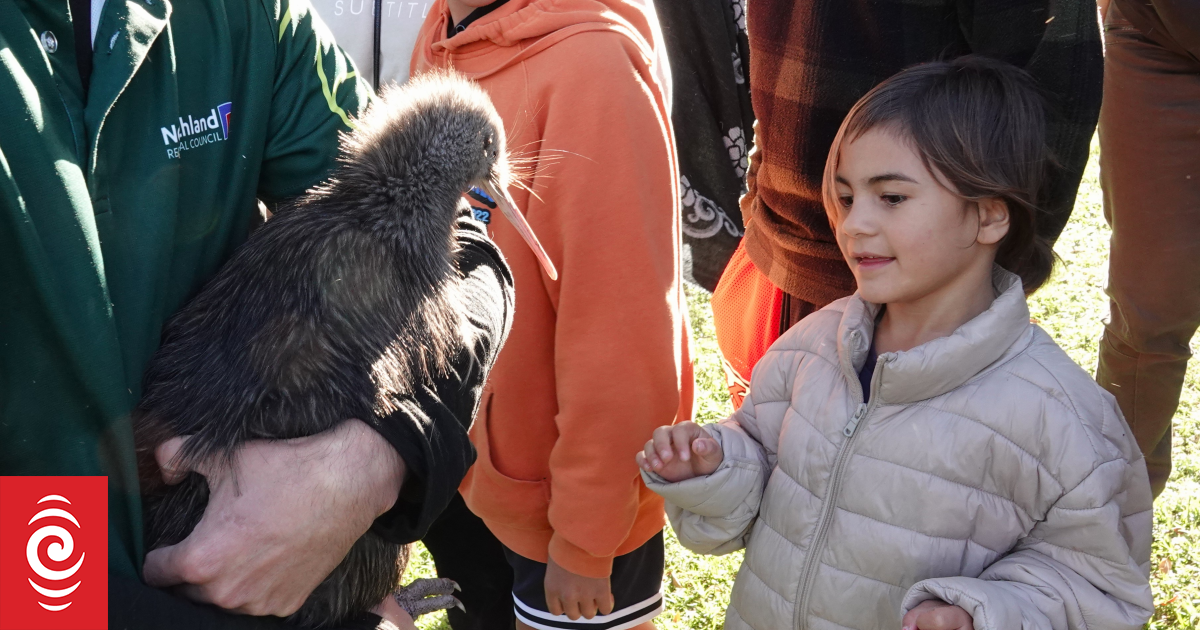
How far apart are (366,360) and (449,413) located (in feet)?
0.66

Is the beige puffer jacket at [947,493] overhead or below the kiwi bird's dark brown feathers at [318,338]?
below

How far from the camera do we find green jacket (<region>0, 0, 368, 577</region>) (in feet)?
4.45

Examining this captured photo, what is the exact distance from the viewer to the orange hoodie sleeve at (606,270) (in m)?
2.44

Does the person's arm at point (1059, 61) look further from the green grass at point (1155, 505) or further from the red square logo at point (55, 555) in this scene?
the red square logo at point (55, 555)

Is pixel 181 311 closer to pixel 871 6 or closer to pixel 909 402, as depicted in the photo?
pixel 909 402

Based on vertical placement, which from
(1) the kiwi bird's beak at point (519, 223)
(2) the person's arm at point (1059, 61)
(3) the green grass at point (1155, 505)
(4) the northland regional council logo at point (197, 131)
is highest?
(2) the person's arm at point (1059, 61)

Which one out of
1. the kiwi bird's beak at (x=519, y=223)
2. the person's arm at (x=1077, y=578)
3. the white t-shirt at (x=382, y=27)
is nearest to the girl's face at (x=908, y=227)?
the person's arm at (x=1077, y=578)

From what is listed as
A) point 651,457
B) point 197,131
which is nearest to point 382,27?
point 197,131

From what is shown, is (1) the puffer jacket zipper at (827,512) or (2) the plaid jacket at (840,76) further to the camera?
(2) the plaid jacket at (840,76)

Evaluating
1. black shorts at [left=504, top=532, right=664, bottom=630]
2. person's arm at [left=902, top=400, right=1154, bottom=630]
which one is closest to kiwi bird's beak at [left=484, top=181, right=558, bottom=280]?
black shorts at [left=504, top=532, right=664, bottom=630]

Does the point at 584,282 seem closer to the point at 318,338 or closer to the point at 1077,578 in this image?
the point at 318,338

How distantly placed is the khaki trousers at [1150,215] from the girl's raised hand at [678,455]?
2333mm

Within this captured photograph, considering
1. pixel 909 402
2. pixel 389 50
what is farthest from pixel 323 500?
pixel 389 50

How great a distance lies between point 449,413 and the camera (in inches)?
67.2
